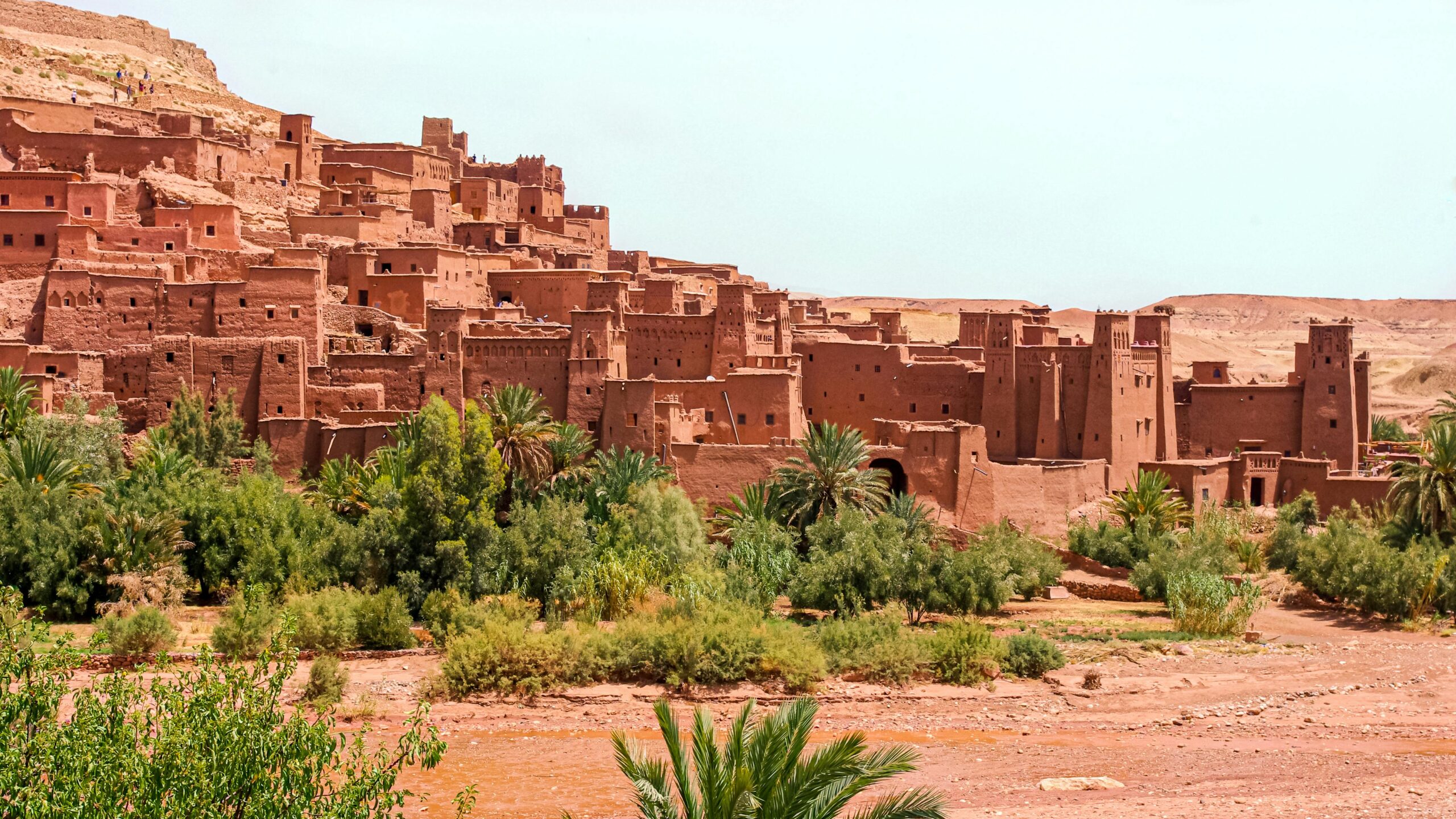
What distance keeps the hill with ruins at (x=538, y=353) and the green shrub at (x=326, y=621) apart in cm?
709

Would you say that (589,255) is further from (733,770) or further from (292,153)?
(733,770)

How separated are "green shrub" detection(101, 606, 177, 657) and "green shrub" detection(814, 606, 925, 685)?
9.71m

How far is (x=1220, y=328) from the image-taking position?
101 m

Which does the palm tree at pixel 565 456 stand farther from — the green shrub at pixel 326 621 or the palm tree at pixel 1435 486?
the palm tree at pixel 1435 486

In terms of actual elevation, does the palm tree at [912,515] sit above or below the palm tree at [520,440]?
below

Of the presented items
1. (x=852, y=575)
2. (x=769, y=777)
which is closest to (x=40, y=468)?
(x=852, y=575)

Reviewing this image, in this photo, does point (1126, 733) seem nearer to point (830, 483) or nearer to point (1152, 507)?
point (830, 483)

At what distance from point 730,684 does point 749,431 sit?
33.8ft

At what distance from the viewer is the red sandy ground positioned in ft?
62.9

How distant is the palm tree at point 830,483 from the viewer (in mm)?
30406

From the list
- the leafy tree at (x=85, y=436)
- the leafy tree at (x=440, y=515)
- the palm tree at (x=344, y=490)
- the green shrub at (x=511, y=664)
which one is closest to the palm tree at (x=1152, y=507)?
the leafy tree at (x=440, y=515)

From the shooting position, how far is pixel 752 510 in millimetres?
30750

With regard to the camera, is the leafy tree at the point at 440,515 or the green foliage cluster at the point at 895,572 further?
the green foliage cluster at the point at 895,572

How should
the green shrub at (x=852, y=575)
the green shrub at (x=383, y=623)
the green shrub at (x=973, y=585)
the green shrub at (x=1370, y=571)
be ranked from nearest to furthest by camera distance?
the green shrub at (x=383, y=623)
the green shrub at (x=852, y=575)
the green shrub at (x=1370, y=571)
the green shrub at (x=973, y=585)
